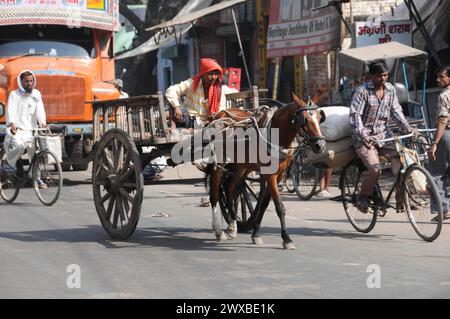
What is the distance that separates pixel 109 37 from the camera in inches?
691

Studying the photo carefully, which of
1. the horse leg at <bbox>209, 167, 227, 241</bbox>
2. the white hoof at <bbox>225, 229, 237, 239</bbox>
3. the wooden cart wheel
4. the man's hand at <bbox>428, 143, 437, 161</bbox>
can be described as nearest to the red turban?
the horse leg at <bbox>209, 167, 227, 241</bbox>

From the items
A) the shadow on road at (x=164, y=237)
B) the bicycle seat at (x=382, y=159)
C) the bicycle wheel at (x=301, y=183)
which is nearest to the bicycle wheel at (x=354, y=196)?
the shadow on road at (x=164, y=237)

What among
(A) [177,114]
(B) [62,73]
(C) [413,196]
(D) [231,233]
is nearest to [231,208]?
(D) [231,233]

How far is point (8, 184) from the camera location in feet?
45.6

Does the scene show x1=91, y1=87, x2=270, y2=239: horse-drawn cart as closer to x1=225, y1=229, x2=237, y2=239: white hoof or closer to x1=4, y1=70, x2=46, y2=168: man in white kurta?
x1=225, y1=229, x2=237, y2=239: white hoof

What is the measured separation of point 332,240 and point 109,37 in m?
9.54

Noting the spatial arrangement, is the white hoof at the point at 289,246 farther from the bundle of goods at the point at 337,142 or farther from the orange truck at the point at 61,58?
the orange truck at the point at 61,58

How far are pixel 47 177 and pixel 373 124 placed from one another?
5615 millimetres

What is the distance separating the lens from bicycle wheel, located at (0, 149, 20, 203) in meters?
13.3

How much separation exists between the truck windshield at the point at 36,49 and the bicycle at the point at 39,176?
3456 millimetres

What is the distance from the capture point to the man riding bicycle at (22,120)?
13.2 meters
